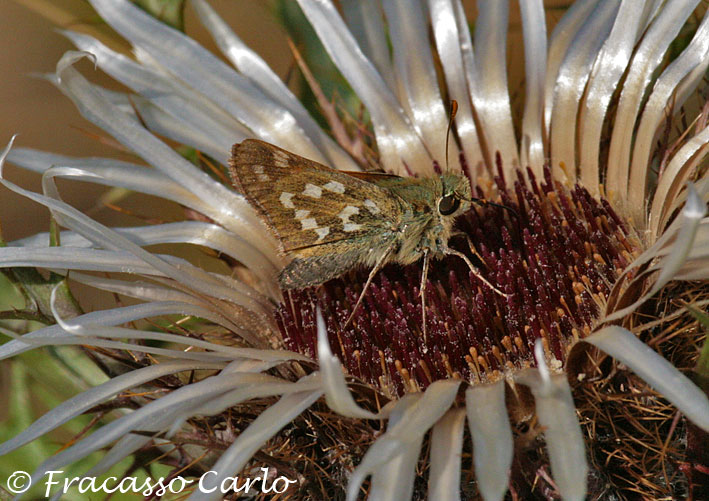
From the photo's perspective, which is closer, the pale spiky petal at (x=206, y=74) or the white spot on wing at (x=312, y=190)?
the white spot on wing at (x=312, y=190)

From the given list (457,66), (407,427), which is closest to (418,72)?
(457,66)

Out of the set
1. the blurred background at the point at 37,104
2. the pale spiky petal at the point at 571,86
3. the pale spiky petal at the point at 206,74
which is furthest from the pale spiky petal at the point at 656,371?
the blurred background at the point at 37,104

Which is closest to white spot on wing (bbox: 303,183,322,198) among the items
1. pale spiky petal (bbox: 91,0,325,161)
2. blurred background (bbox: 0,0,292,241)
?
pale spiky petal (bbox: 91,0,325,161)

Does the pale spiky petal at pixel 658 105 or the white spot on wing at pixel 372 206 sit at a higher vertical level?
the pale spiky petal at pixel 658 105

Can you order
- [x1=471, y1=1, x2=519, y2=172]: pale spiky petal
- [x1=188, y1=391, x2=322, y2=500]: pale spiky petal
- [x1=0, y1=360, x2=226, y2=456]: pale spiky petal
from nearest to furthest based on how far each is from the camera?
[x1=188, y1=391, x2=322, y2=500]: pale spiky petal < [x1=0, y1=360, x2=226, y2=456]: pale spiky petal < [x1=471, y1=1, x2=519, y2=172]: pale spiky petal

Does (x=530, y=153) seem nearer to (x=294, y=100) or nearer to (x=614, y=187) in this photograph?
(x=614, y=187)

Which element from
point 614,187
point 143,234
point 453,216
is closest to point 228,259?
point 143,234

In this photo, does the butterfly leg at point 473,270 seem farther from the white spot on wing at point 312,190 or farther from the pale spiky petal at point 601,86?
the pale spiky petal at point 601,86

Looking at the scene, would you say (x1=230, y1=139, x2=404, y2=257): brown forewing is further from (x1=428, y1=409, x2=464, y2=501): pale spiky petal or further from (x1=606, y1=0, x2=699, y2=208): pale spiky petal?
(x1=606, y1=0, x2=699, y2=208): pale spiky petal
